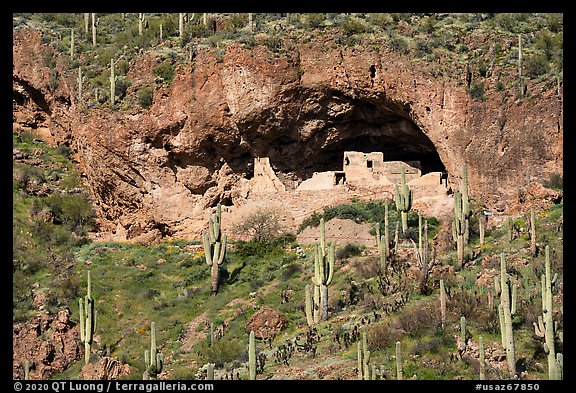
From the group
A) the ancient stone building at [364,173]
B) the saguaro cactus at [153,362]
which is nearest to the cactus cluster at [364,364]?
the saguaro cactus at [153,362]

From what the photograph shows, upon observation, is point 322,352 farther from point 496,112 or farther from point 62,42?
point 62,42

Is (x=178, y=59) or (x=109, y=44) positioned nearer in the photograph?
(x=178, y=59)

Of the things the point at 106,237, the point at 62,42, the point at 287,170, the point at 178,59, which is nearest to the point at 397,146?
the point at 287,170

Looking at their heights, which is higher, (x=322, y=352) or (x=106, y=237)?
(x=106, y=237)

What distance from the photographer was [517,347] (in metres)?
30.8

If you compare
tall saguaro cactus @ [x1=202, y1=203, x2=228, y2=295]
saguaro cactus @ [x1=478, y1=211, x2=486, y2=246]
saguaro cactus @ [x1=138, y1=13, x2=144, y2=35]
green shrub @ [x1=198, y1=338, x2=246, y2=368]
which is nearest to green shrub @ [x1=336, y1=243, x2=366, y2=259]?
tall saguaro cactus @ [x1=202, y1=203, x2=228, y2=295]

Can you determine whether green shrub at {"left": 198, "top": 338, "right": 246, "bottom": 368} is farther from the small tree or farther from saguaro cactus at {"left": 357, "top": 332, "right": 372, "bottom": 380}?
the small tree

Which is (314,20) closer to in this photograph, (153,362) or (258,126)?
(258,126)

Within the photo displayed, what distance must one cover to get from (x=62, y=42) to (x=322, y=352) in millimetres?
25341

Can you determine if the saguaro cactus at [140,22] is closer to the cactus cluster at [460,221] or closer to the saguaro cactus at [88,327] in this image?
the saguaro cactus at [88,327]

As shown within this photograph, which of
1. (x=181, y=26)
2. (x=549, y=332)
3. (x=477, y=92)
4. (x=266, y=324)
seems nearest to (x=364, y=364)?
(x=549, y=332)

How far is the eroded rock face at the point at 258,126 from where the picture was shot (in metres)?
44.8

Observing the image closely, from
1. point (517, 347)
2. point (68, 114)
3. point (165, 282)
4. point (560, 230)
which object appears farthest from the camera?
point (68, 114)

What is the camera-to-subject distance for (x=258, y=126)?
46781 millimetres
